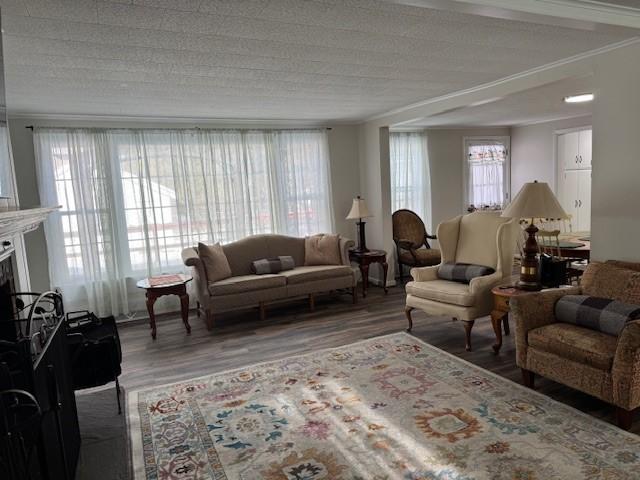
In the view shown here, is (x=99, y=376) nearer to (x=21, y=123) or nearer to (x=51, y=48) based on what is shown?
(x=51, y=48)

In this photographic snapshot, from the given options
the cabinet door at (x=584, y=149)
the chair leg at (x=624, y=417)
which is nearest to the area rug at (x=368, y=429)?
the chair leg at (x=624, y=417)

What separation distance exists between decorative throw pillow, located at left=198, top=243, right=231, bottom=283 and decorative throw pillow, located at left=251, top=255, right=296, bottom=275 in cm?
34

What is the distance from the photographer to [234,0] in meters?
2.20

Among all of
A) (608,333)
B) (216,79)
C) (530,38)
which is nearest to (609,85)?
(530,38)

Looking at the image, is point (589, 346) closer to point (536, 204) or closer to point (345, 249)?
point (536, 204)

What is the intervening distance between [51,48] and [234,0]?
4.17 feet

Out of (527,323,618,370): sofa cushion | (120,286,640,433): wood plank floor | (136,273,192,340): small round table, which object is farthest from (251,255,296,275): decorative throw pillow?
(527,323,618,370): sofa cushion

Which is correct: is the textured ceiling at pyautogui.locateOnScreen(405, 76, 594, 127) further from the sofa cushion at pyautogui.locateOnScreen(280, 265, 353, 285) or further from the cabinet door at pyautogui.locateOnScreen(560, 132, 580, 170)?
the sofa cushion at pyautogui.locateOnScreen(280, 265, 353, 285)

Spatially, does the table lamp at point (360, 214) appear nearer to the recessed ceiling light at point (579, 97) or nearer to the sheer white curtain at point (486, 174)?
the recessed ceiling light at point (579, 97)

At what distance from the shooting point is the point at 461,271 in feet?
14.7

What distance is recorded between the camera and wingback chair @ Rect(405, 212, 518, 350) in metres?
4.07

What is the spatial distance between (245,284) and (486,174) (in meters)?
5.10

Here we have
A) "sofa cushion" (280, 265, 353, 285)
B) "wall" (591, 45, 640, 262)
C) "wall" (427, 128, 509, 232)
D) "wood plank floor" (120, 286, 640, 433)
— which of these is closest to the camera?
"wall" (591, 45, 640, 262)

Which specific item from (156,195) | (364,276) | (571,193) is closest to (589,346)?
(364,276)
